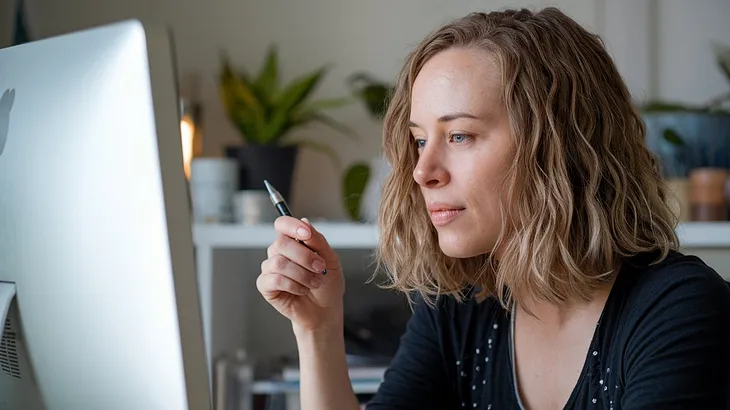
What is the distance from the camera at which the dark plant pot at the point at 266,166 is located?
200 cm

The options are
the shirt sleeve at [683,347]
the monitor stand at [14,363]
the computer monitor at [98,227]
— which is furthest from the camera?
the shirt sleeve at [683,347]

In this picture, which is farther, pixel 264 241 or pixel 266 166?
pixel 266 166

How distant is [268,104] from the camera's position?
80.0 inches

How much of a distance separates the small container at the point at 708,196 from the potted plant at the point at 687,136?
0.14 ft

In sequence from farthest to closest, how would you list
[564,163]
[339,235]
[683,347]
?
1. [339,235]
2. [564,163]
3. [683,347]

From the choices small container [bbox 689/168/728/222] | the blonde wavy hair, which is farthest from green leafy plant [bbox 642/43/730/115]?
the blonde wavy hair

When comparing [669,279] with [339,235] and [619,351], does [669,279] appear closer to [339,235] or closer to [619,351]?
[619,351]

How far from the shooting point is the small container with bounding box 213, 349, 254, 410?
1.89m

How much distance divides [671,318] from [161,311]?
59 cm

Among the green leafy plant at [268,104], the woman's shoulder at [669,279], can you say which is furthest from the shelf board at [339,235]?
the woman's shoulder at [669,279]

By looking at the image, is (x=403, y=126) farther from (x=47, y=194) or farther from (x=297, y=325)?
(x=47, y=194)

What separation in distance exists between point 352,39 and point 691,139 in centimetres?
89

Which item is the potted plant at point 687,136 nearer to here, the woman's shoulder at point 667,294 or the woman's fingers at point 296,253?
the woman's shoulder at point 667,294

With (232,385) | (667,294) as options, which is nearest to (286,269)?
(667,294)
